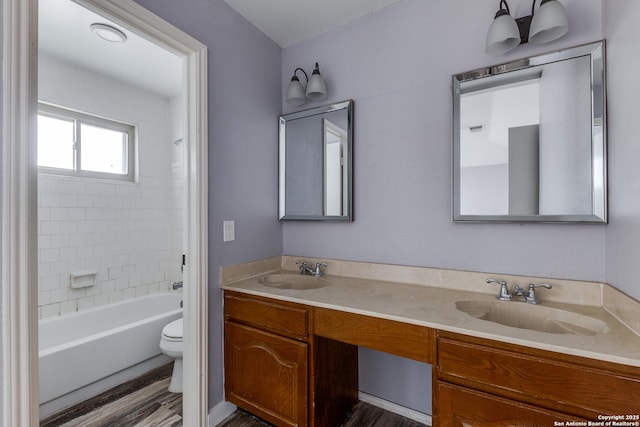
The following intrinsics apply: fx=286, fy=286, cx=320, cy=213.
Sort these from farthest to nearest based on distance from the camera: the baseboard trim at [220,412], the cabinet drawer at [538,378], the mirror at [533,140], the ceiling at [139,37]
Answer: the ceiling at [139,37] → the baseboard trim at [220,412] → the mirror at [533,140] → the cabinet drawer at [538,378]

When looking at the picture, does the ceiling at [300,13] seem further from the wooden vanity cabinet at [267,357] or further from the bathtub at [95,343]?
the bathtub at [95,343]

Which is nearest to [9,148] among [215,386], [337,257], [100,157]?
[215,386]

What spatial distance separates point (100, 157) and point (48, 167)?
1.34 ft

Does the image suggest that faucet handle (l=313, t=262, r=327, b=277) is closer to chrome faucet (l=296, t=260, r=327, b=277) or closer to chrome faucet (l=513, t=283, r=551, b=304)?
chrome faucet (l=296, t=260, r=327, b=277)

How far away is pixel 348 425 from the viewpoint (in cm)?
161

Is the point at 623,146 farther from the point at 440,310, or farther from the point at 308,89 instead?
the point at 308,89

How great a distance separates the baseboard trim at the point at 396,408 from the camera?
161 cm

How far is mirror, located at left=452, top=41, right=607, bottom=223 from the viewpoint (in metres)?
1.23

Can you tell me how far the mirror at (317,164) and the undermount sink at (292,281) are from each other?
403 millimetres

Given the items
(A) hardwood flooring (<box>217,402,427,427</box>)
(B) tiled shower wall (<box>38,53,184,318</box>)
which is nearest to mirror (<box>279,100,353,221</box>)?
(A) hardwood flooring (<box>217,402,427,427</box>)

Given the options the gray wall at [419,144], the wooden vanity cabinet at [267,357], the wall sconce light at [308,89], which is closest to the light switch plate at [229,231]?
the wooden vanity cabinet at [267,357]

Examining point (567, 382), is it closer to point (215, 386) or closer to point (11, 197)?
point (215, 386)

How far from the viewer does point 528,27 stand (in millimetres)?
1336

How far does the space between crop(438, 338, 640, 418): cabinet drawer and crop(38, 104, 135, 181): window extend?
305 centimetres
